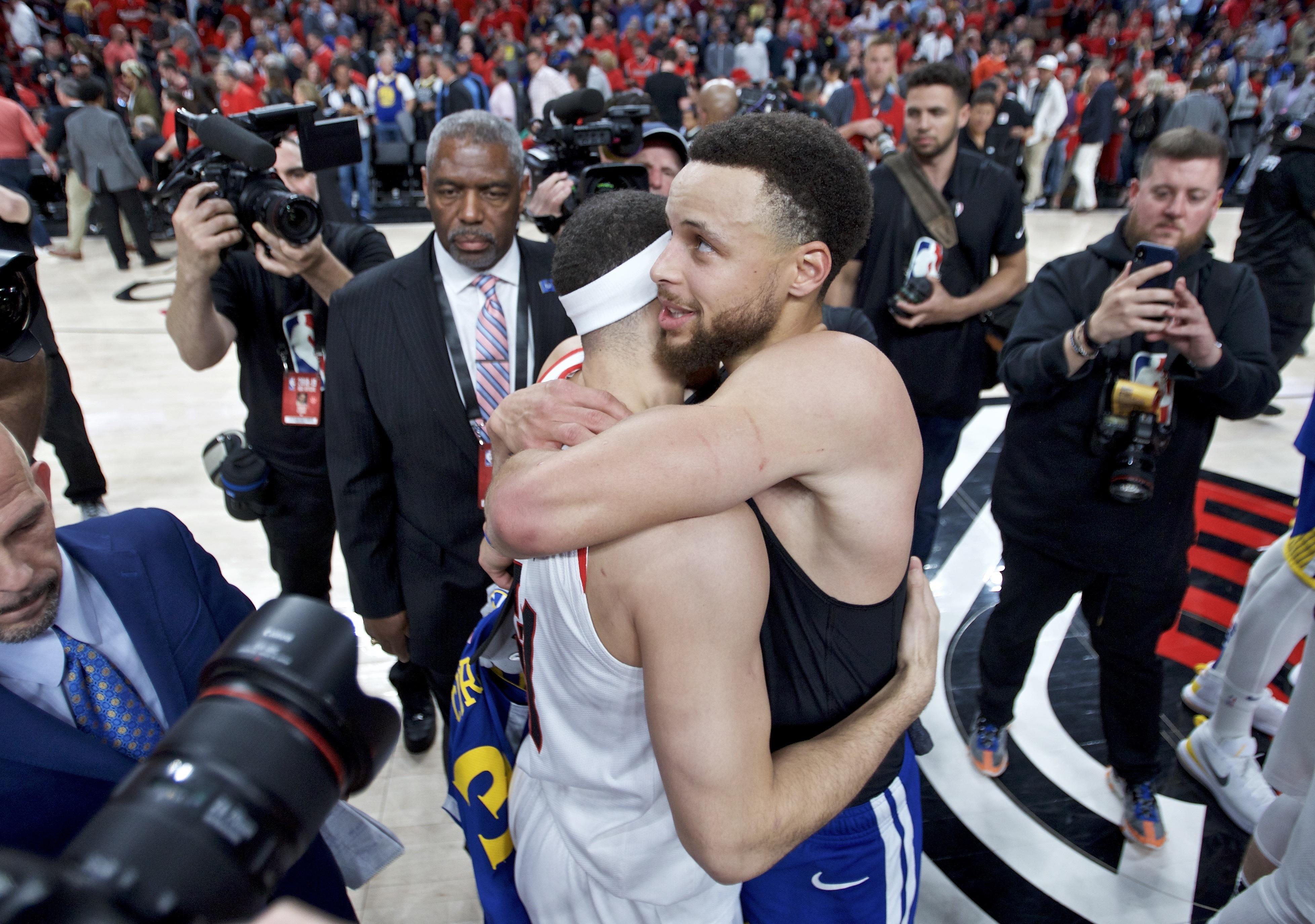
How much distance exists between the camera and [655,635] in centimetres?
105

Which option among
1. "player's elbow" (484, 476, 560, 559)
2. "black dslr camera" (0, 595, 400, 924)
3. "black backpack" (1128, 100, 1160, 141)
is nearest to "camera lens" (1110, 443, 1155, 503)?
"player's elbow" (484, 476, 560, 559)

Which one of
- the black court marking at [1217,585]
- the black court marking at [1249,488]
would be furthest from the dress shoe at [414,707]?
the black court marking at [1249,488]

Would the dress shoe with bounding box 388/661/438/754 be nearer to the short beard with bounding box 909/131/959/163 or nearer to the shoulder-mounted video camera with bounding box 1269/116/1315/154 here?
the short beard with bounding box 909/131/959/163

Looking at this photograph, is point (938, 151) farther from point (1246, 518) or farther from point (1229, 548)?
point (1246, 518)

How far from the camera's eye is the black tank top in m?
1.24

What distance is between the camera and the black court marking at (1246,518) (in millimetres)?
3992

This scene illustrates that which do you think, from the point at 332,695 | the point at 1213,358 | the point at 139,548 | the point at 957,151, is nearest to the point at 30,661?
the point at 139,548

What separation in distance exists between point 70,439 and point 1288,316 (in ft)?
20.0

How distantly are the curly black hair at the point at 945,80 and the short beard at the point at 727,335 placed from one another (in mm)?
2316

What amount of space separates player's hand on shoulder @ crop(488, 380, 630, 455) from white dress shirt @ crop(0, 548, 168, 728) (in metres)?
0.67

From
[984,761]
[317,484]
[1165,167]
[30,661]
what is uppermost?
[1165,167]

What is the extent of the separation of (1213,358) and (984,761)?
4.58ft

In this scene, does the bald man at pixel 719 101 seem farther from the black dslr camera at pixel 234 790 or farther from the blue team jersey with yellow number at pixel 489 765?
the black dslr camera at pixel 234 790

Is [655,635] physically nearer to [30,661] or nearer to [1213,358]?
[30,661]
